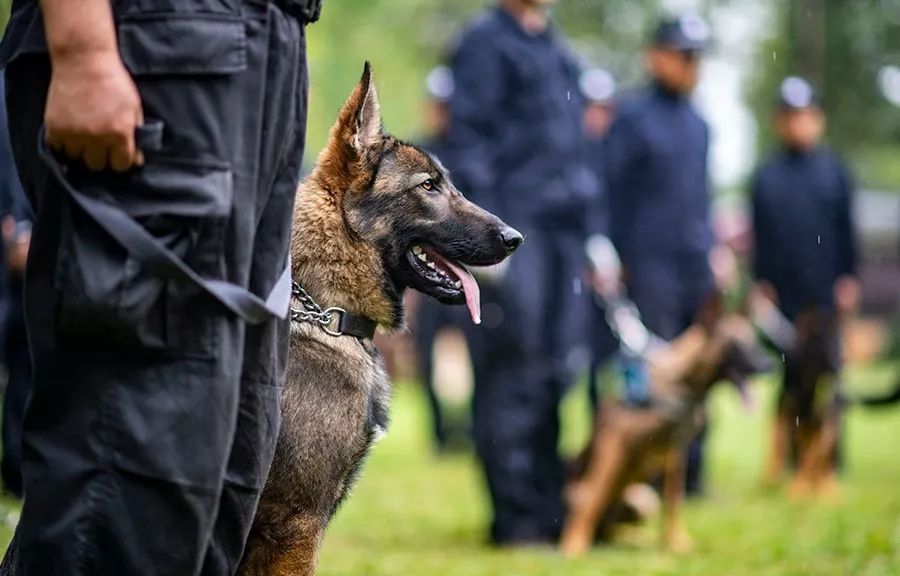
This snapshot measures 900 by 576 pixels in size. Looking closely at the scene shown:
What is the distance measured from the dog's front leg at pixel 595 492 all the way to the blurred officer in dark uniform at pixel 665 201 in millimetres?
1926

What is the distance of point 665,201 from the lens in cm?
934

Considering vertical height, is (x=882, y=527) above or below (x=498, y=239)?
below

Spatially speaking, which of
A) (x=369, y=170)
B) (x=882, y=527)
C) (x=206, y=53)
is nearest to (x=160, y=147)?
(x=206, y=53)

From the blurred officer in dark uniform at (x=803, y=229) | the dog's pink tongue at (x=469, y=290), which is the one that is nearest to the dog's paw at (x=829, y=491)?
the blurred officer in dark uniform at (x=803, y=229)

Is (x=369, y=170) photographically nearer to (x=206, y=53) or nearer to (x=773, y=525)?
(x=206, y=53)

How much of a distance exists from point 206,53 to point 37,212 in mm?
439

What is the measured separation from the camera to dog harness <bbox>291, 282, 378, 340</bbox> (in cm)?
357

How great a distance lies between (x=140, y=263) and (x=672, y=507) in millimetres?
5442

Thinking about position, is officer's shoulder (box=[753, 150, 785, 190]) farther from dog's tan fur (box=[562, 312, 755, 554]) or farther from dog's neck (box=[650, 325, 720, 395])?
dog's tan fur (box=[562, 312, 755, 554])

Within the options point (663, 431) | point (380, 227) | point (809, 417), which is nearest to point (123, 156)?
point (380, 227)

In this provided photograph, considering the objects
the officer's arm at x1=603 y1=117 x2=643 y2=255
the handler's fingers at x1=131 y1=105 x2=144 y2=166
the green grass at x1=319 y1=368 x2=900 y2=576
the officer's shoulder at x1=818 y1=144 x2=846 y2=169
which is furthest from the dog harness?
the officer's shoulder at x1=818 y1=144 x2=846 y2=169

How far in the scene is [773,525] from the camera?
26.3 feet

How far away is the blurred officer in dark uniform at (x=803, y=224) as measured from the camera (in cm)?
1047

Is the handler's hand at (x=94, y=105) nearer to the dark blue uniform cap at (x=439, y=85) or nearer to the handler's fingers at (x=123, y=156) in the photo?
the handler's fingers at (x=123, y=156)
